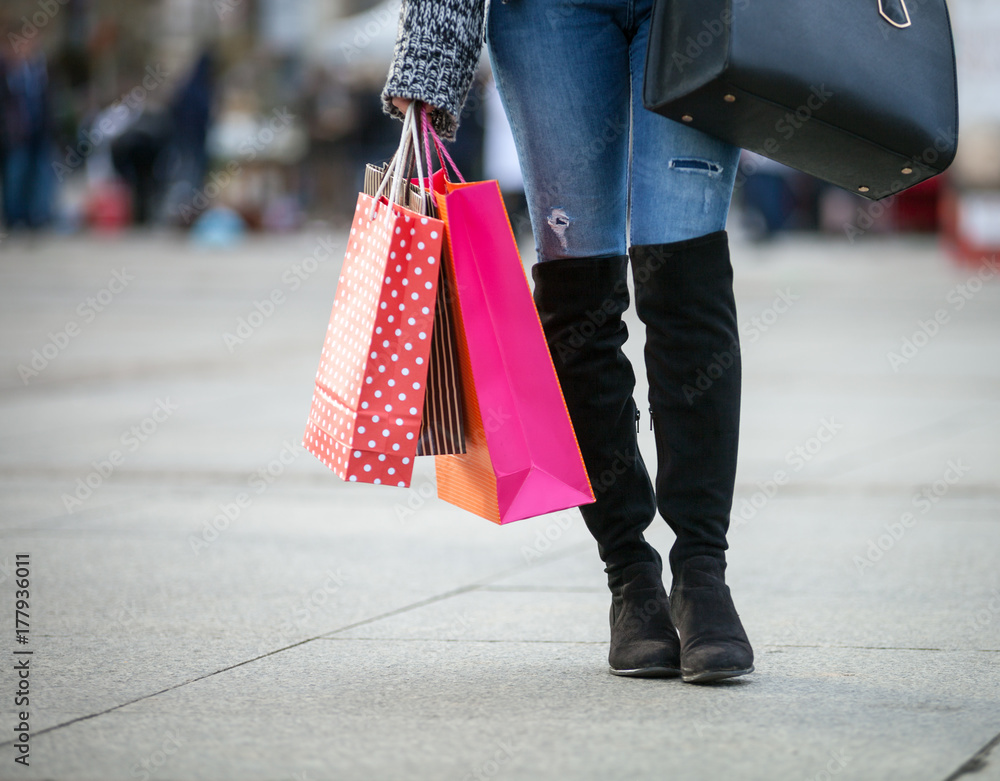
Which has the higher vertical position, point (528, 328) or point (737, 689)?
point (528, 328)

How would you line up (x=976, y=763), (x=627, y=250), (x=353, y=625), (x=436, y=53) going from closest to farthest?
(x=976, y=763) → (x=436, y=53) → (x=627, y=250) → (x=353, y=625)

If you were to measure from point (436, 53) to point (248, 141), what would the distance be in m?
22.0

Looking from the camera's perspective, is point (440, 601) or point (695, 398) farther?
point (440, 601)

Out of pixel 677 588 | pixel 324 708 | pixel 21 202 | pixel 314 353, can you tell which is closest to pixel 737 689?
pixel 677 588

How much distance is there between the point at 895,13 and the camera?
221 centimetres

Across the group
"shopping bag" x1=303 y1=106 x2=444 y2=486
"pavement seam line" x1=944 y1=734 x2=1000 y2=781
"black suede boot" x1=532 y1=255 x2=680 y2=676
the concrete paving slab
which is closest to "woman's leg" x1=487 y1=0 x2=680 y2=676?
"black suede boot" x1=532 y1=255 x2=680 y2=676

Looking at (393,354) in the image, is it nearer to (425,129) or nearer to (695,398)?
(425,129)

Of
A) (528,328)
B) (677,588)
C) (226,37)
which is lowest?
(677,588)

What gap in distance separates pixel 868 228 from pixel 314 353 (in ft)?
55.8

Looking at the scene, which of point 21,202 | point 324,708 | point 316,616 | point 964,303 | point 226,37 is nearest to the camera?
point 324,708

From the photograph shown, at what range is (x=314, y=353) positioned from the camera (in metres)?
7.77

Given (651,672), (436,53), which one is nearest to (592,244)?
(436,53)

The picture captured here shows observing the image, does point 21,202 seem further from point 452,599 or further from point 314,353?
point 452,599

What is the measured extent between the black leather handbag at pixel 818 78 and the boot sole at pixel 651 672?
87 cm
